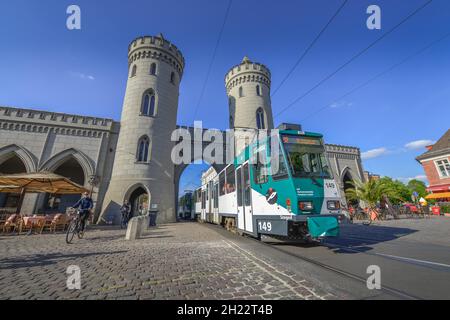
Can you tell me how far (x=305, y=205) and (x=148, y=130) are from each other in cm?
1738

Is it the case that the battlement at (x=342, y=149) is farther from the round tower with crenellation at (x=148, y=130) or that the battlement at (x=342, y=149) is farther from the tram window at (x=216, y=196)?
the round tower with crenellation at (x=148, y=130)

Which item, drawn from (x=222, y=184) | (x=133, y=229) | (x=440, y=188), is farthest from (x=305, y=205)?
(x=440, y=188)

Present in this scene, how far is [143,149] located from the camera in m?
18.8

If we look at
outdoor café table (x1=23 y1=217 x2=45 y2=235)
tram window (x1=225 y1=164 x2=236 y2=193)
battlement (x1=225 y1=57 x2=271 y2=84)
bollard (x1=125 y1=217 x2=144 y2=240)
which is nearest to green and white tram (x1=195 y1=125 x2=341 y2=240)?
tram window (x1=225 y1=164 x2=236 y2=193)

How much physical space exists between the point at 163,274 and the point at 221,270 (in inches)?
43.0

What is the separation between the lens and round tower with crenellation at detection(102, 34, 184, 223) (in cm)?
1741

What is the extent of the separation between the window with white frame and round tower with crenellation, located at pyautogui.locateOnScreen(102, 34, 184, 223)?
3184cm

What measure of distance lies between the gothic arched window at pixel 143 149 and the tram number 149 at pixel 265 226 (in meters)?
Result: 14.9

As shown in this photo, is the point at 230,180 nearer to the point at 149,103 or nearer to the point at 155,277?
the point at 155,277

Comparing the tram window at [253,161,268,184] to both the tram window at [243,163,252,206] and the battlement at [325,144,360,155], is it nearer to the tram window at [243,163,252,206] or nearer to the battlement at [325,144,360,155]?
the tram window at [243,163,252,206]

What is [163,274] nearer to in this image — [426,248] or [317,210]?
[317,210]

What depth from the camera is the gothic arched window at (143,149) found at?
18.4 metres

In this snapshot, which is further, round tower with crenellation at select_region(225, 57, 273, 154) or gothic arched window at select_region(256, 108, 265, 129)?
gothic arched window at select_region(256, 108, 265, 129)
